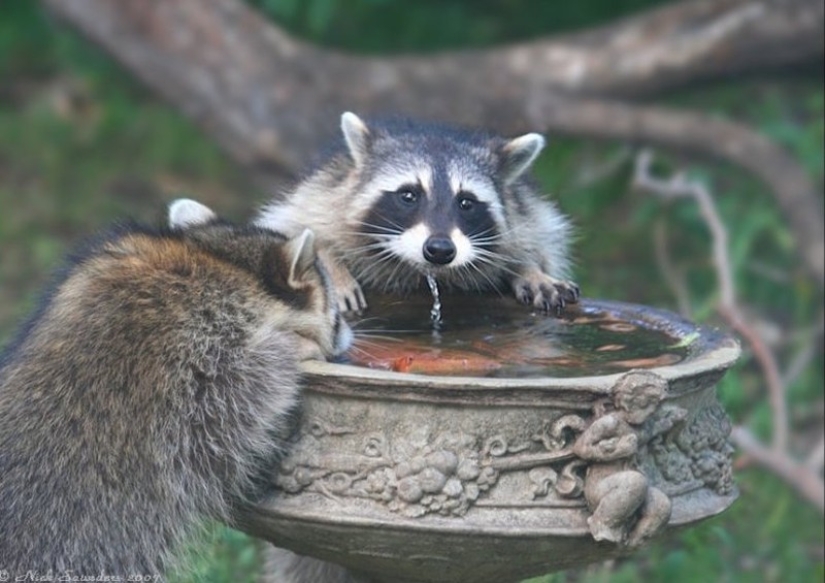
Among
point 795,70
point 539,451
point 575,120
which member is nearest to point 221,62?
point 575,120

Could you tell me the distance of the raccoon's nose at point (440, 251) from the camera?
12.4 feet

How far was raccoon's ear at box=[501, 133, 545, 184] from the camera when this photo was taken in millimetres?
4199

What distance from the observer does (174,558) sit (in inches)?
121

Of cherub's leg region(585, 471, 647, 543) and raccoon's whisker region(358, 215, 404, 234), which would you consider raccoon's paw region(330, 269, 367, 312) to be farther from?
cherub's leg region(585, 471, 647, 543)

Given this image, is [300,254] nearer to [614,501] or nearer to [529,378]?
[529,378]

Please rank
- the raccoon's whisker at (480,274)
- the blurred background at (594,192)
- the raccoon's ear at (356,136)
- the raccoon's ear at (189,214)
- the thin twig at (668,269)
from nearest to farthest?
1. the raccoon's ear at (189,214)
2. the raccoon's whisker at (480,274)
3. the raccoon's ear at (356,136)
4. the blurred background at (594,192)
5. the thin twig at (668,269)

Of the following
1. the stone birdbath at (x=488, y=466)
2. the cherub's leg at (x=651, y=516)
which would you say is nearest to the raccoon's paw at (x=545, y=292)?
the stone birdbath at (x=488, y=466)

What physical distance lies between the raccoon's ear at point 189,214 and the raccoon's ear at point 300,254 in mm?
324

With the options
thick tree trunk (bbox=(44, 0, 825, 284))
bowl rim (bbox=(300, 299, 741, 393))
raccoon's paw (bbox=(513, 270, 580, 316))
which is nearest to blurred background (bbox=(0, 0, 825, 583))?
thick tree trunk (bbox=(44, 0, 825, 284))

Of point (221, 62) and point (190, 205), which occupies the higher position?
point (221, 62)

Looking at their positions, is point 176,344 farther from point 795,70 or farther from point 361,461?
point 795,70

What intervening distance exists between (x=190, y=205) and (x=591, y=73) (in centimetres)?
378

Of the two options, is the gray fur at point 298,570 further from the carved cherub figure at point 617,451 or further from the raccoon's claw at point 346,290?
the carved cherub figure at point 617,451

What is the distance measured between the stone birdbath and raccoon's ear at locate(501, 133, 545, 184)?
115cm
